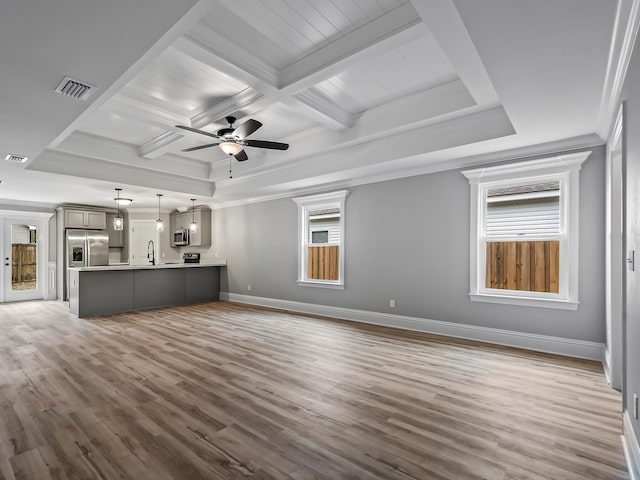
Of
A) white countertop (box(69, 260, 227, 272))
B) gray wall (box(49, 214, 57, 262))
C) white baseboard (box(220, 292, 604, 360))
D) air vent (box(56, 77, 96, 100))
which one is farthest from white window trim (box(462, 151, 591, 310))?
gray wall (box(49, 214, 57, 262))

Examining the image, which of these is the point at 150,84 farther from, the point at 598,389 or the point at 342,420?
the point at 598,389

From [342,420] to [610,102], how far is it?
347cm

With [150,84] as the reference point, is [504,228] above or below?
below

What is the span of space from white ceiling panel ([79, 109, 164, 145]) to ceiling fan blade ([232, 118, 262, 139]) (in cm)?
172

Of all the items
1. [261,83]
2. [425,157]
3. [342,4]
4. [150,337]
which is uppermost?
[342,4]

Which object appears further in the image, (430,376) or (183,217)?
(183,217)

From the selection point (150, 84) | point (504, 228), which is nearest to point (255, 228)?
point (150, 84)

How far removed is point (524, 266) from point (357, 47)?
347 centimetres

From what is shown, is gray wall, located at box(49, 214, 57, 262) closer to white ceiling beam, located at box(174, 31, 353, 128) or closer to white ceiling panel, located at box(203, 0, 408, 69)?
white ceiling beam, located at box(174, 31, 353, 128)

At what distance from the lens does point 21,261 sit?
8.62m

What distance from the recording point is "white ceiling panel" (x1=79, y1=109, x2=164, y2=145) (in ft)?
15.3

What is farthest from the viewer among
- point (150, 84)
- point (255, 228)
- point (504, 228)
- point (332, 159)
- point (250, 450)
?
point (255, 228)

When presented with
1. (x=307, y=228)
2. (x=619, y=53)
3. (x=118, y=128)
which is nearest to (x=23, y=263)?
(x=118, y=128)

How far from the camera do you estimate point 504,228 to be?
4.59 metres
